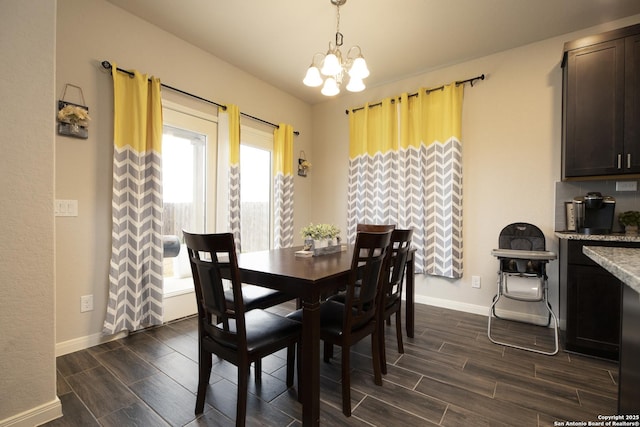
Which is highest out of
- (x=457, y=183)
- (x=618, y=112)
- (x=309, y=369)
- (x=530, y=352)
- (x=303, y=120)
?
(x=303, y=120)

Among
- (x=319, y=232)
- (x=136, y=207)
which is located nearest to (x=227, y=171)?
(x=136, y=207)

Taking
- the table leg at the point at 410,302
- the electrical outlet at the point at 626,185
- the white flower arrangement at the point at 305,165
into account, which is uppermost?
the white flower arrangement at the point at 305,165

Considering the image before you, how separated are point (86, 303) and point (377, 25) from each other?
11.3 feet

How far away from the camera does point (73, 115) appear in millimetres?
2166

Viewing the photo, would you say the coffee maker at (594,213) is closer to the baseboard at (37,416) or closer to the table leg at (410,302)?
the table leg at (410,302)

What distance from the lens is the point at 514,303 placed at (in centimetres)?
301

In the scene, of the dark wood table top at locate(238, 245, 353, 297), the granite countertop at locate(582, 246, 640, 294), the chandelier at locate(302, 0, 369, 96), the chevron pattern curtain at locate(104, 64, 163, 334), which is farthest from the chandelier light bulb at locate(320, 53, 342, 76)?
the granite countertop at locate(582, 246, 640, 294)

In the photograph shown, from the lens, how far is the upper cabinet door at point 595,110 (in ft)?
7.55

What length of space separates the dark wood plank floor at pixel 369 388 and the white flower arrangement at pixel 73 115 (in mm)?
1761

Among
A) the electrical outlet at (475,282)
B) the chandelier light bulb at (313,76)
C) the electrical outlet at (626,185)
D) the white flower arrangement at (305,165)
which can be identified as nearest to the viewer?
the chandelier light bulb at (313,76)

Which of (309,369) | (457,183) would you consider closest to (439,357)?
(309,369)

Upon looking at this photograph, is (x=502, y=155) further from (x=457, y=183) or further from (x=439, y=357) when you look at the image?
(x=439, y=357)

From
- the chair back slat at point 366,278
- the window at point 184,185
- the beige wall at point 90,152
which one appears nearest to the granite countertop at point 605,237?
the chair back slat at point 366,278

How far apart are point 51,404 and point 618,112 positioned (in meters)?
4.25
